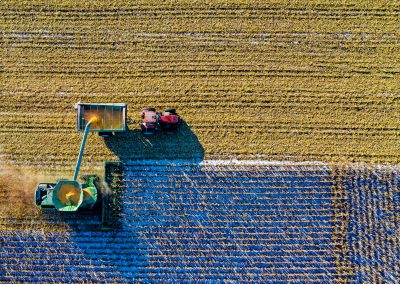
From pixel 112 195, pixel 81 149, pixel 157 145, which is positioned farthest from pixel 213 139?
pixel 81 149

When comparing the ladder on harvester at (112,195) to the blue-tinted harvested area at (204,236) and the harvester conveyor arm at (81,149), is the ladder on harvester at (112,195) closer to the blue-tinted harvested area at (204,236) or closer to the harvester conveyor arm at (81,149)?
the blue-tinted harvested area at (204,236)

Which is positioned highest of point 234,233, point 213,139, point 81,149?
point 213,139

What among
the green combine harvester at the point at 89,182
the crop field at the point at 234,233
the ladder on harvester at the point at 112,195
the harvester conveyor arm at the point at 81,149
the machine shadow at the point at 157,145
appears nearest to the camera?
the green combine harvester at the point at 89,182

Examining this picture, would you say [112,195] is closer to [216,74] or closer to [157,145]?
[157,145]

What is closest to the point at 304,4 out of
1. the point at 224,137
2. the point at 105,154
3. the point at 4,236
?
the point at 224,137

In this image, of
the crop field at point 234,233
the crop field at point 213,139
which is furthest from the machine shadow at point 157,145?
the crop field at point 234,233

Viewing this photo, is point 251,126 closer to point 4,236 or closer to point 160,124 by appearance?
point 160,124
